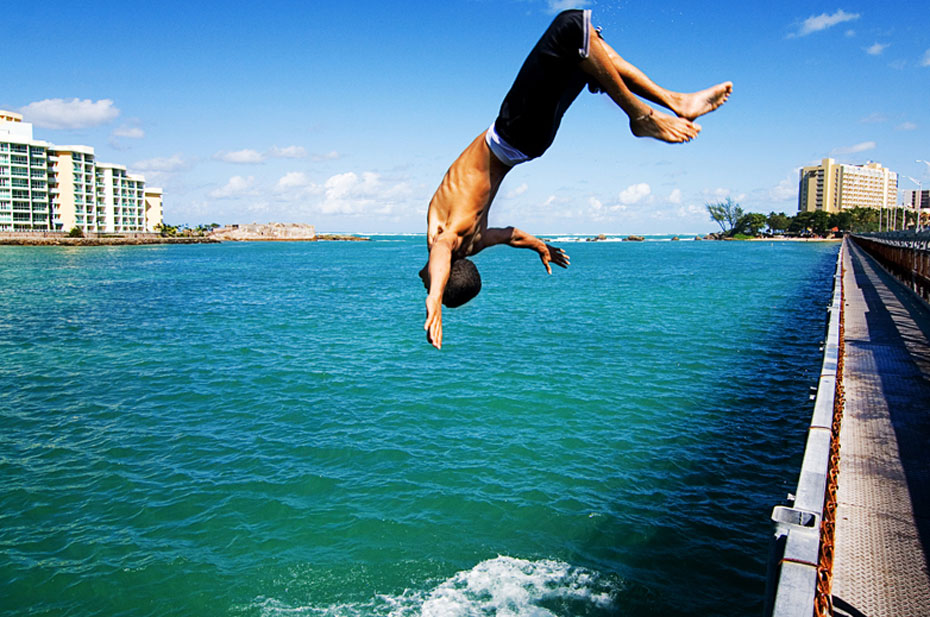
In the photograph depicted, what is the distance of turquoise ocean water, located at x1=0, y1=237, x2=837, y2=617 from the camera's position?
10609 millimetres

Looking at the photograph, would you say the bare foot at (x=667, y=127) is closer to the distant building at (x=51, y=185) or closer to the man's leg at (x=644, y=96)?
the man's leg at (x=644, y=96)

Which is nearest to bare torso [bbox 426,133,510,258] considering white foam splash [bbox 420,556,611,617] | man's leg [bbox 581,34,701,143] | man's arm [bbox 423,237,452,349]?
man's arm [bbox 423,237,452,349]

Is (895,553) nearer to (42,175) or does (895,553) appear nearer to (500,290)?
(500,290)

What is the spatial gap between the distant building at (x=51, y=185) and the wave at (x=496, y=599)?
149 m

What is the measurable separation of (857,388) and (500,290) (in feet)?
149

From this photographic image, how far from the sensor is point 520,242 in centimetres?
540

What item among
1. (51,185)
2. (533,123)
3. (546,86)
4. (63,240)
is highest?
(51,185)

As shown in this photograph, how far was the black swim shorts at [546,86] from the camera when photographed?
320 centimetres

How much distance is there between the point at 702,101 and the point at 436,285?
1759 millimetres

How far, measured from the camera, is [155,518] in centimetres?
1277

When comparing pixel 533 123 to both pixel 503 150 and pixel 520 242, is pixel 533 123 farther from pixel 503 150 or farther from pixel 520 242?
pixel 520 242

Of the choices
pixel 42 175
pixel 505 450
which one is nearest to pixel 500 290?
pixel 505 450

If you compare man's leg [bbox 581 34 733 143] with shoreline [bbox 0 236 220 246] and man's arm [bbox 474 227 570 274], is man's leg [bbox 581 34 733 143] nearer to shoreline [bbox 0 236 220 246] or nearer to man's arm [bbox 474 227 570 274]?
man's arm [bbox 474 227 570 274]

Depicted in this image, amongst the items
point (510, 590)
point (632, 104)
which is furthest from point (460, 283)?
point (510, 590)
